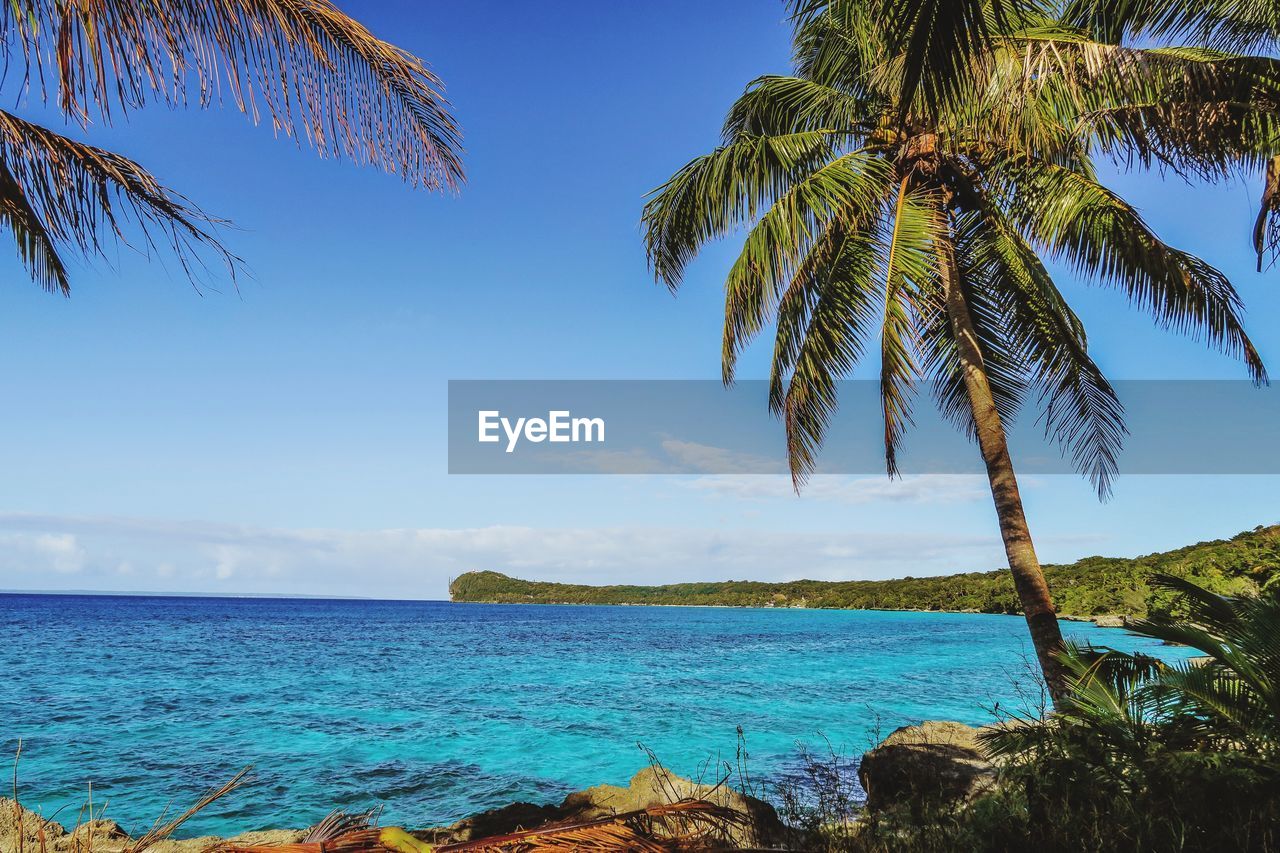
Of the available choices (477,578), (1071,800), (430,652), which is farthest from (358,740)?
(477,578)

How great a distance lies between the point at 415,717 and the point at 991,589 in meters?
76.4

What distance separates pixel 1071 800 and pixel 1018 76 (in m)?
5.59

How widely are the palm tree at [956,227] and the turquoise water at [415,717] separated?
308 cm

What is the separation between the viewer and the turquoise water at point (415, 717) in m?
11.1

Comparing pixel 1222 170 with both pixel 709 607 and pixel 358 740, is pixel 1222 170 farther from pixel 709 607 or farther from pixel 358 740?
→ pixel 709 607

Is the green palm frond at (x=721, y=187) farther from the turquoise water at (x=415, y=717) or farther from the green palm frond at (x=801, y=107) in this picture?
the turquoise water at (x=415, y=717)

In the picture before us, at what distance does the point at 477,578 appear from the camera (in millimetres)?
164500

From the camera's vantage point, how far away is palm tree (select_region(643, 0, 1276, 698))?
6477mm

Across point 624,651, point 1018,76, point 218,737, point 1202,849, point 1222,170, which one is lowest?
point 624,651

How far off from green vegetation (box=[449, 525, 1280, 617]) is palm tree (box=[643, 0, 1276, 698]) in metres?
2.68

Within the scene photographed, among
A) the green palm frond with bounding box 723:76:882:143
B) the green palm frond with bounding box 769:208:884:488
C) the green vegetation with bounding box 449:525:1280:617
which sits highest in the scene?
the green palm frond with bounding box 723:76:882:143

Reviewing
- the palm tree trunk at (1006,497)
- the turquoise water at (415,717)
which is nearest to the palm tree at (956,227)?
the palm tree trunk at (1006,497)

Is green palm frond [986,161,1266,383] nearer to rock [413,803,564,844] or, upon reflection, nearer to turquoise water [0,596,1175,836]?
turquoise water [0,596,1175,836]

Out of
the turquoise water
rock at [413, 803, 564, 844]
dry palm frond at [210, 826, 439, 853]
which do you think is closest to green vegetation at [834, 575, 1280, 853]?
the turquoise water
